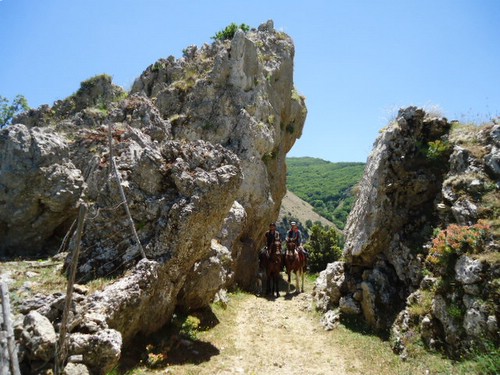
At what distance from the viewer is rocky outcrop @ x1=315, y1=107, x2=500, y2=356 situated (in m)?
9.34

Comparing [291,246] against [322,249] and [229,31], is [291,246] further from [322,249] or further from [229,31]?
[229,31]

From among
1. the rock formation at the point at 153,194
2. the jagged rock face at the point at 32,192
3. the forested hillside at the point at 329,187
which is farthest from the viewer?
the forested hillside at the point at 329,187

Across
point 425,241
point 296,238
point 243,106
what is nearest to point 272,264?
point 296,238

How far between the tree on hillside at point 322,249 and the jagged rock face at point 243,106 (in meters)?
4.05

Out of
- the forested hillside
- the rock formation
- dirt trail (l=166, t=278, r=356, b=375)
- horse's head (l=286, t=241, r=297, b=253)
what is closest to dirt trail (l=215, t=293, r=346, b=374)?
dirt trail (l=166, t=278, r=356, b=375)

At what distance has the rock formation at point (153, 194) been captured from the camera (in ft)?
31.4

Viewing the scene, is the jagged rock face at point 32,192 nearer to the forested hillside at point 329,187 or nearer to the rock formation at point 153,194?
the rock formation at point 153,194

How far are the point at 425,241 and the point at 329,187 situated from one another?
149m

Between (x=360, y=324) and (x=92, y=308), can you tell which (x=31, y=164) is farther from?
(x=360, y=324)

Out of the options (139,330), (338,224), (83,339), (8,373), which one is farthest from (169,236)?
(338,224)

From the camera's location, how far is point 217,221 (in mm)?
11859

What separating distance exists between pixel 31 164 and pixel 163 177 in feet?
22.4

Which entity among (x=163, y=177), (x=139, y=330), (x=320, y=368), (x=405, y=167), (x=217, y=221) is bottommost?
(x=320, y=368)

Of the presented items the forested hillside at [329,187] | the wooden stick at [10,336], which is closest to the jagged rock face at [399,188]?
the wooden stick at [10,336]
